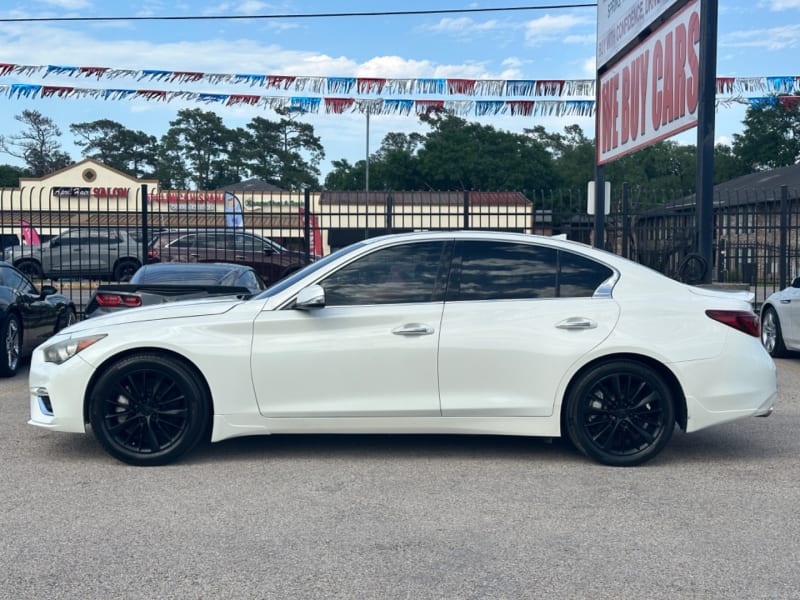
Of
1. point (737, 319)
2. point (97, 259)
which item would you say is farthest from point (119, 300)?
point (97, 259)

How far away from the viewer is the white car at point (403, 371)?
18.5 ft

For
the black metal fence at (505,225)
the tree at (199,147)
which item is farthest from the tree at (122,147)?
the black metal fence at (505,225)

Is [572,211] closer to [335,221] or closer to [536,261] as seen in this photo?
[536,261]

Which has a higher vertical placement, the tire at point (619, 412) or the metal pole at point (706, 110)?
the metal pole at point (706, 110)

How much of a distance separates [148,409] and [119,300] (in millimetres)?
3958

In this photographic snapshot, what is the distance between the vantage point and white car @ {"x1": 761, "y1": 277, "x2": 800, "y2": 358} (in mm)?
10961

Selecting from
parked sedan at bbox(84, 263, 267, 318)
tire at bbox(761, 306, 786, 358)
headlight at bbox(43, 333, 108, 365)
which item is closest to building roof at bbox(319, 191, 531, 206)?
parked sedan at bbox(84, 263, 267, 318)

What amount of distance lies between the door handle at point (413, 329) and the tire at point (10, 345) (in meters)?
6.02

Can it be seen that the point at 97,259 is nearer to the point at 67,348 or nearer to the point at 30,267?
the point at 30,267

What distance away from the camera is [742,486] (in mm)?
5344

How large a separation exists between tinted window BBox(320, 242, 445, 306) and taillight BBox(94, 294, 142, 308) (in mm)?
4163

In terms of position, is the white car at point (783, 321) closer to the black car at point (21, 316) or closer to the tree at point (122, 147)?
the black car at point (21, 316)

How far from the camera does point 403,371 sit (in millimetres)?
5656

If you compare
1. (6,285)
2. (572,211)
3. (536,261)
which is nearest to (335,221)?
(572,211)
